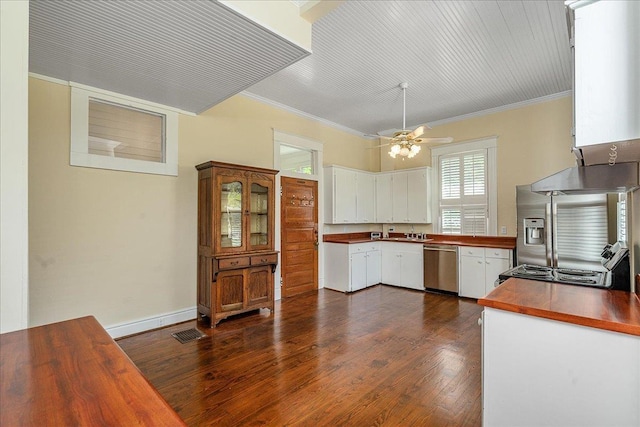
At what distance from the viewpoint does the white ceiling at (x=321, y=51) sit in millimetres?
2240

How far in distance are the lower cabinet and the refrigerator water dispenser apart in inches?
143

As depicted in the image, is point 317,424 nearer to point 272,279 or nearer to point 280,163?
point 272,279

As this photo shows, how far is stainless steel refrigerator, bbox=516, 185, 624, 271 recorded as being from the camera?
12.5 ft

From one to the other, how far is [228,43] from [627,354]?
311cm

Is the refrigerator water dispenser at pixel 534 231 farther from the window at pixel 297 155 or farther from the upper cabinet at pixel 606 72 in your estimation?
the upper cabinet at pixel 606 72

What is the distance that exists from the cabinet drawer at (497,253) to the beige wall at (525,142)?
0.60 metres

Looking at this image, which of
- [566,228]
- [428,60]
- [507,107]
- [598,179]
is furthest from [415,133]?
[507,107]

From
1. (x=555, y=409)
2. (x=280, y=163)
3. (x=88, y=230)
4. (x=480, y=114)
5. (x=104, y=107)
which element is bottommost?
(x=555, y=409)

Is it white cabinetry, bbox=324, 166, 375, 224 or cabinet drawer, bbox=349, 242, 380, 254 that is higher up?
white cabinetry, bbox=324, 166, 375, 224

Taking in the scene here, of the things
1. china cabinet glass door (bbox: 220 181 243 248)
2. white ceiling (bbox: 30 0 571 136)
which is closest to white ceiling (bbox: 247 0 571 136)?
white ceiling (bbox: 30 0 571 136)

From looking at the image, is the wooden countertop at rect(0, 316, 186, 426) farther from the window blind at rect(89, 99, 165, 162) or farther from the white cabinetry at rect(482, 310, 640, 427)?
the window blind at rect(89, 99, 165, 162)

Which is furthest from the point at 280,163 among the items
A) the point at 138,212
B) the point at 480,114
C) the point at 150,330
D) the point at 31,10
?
the point at 480,114

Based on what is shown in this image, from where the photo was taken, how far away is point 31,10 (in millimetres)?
2074

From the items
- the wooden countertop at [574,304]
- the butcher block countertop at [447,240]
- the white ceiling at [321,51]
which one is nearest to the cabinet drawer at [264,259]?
the butcher block countertop at [447,240]
